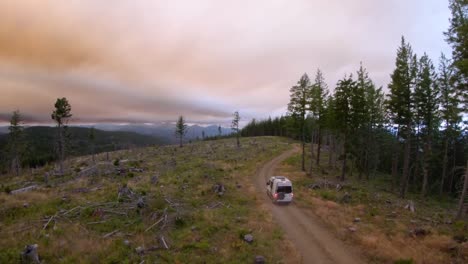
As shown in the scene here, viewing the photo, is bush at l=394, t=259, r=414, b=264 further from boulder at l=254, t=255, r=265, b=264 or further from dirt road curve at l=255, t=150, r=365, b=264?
boulder at l=254, t=255, r=265, b=264

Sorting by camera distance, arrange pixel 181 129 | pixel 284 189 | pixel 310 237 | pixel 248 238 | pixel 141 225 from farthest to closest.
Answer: pixel 181 129, pixel 284 189, pixel 141 225, pixel 310 237, pixel 248 238

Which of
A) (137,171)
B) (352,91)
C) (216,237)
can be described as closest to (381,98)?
(352,91)

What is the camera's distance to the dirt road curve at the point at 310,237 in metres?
13.5

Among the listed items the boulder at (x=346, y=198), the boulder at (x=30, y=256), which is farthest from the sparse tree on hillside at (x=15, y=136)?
the boulder at (x=346, y=198)

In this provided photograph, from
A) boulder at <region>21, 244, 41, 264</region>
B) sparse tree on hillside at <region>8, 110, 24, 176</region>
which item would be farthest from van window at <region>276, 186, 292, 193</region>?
sparse tree on hillside at <region>8, 110, 24, 176</region>

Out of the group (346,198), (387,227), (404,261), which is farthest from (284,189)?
(404,261)

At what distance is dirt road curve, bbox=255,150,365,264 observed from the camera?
1348 cm

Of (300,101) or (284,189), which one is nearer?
(284,189)

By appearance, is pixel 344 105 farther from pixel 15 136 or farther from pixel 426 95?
pixel 15 136

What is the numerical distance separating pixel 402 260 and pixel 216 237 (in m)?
11.0

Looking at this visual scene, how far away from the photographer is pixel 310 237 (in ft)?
52.8

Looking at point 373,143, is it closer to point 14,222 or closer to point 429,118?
point 429,118

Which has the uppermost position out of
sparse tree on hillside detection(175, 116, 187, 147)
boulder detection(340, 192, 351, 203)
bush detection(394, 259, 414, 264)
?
sparse tree on hillside detection(175, 116, 187, 147)

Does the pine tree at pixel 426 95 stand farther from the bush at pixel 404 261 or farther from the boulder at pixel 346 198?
the bush at pixel 404 261
